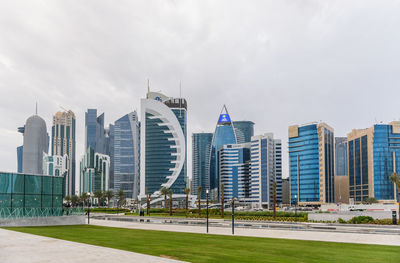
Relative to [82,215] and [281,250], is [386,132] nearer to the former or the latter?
[82,215]

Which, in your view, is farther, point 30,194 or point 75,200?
point 75,200

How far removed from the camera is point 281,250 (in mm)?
23156

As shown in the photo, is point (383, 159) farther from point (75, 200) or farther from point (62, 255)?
point (62, 255)

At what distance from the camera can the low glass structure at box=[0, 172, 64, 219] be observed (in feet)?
167

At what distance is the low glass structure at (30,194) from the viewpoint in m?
50.9

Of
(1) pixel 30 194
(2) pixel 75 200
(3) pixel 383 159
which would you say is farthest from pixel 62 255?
(3) pixel 383 159

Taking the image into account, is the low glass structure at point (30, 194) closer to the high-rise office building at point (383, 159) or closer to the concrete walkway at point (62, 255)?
the concrete walkway at point (62, 255)

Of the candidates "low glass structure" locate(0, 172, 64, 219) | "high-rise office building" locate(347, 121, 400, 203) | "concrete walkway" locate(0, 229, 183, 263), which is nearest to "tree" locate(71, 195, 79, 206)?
"low glass structure" locate(0, 172, 64, 219)

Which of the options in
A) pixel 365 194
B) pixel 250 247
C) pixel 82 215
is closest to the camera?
pixel 250 247

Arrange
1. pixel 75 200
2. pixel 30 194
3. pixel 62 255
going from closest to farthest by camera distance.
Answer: pixel 62 255 < pixel 30 194 < pixel 75 200

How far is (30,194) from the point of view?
55.3 m

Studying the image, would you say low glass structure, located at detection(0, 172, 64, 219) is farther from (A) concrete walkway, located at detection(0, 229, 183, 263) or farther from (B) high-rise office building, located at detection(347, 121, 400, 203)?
(B) high-rise office building, located at detection(347, 121, 400, 203)

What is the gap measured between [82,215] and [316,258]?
41857 millimetres

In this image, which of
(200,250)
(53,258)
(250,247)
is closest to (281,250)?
(250,247)
